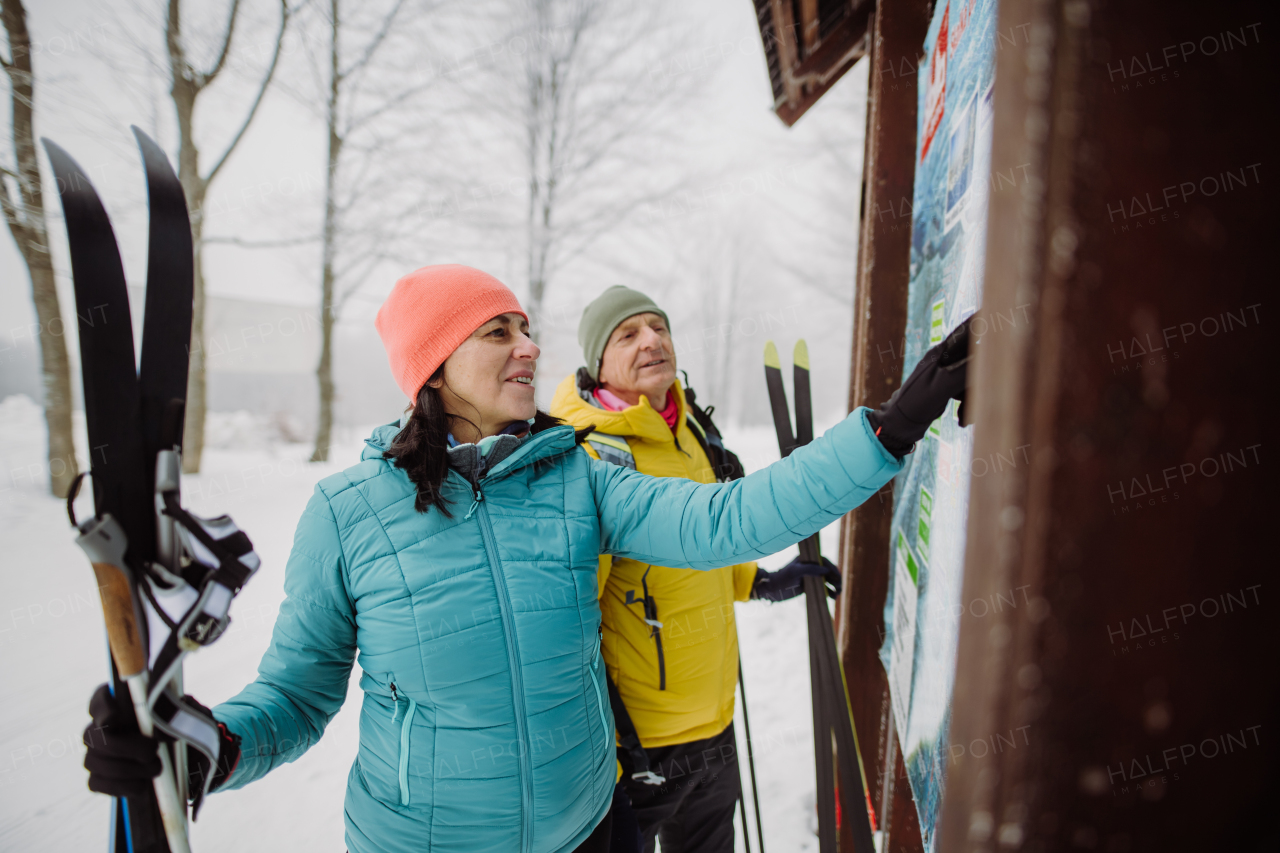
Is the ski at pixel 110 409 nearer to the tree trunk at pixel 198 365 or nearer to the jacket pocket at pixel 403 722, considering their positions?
the jacket pocket at pixel 403 722

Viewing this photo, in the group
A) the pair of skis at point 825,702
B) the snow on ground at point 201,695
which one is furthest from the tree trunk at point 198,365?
the pair of skis at point 825,702

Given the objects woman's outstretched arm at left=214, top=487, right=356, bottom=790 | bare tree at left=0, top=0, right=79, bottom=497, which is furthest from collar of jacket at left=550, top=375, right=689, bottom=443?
bare tree at left=0, top=0, right=79, bottom=497

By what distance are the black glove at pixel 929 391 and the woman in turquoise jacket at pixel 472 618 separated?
0.14 feet

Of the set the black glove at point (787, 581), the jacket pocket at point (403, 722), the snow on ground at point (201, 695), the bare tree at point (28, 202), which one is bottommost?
the snow on ground at point (201, 695)

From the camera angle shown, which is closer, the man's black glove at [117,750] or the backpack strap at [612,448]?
the man's black glove at [117,750]

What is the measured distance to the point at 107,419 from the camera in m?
0.79

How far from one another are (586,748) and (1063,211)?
1.31m

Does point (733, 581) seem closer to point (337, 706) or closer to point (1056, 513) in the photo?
point (337, 706)

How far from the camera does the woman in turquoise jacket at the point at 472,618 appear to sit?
1.09m

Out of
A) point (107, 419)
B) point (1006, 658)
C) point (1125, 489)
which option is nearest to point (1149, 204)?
point (1125, 489)

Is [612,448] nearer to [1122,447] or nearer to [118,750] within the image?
[118,750]

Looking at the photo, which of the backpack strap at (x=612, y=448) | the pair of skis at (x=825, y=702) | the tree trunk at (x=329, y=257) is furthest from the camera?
the tree trunk at (x=329, y=257)

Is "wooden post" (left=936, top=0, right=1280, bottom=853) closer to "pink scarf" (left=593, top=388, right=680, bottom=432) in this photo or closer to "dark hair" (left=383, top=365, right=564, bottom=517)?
"dark hair" (left=383, top=365, right=564, bottom=517)

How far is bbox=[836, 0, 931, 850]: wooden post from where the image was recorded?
177cm
